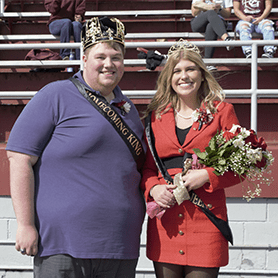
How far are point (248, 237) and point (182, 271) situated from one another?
171 cm

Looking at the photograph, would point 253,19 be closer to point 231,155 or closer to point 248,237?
point 248,237

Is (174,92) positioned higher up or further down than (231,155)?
higher up

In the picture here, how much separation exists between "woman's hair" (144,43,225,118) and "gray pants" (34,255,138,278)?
988mm

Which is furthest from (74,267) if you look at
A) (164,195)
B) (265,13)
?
(265,13)

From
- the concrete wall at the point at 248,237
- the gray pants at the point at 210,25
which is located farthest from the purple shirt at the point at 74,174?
the gray pants at the point at 210,25

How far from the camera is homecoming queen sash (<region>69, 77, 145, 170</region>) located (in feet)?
7.18

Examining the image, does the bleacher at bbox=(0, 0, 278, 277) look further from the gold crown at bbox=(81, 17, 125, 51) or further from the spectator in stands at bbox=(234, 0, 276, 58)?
the gold crown at bbox=(81, 17, 125, 51)

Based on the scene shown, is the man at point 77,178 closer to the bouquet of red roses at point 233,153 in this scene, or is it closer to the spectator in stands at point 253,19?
the bouquet of red roses at point 233,153

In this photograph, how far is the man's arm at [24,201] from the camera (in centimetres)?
205

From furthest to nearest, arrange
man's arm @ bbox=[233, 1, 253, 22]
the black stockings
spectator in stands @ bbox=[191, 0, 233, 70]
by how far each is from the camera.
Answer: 1. man's arm @ bbox=[233, 1, 253, 22]
2. spectator in stands @ bbox=[191, 0, 233, 70]
3. the black stockings

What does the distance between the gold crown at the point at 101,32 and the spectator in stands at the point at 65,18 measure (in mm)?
4256

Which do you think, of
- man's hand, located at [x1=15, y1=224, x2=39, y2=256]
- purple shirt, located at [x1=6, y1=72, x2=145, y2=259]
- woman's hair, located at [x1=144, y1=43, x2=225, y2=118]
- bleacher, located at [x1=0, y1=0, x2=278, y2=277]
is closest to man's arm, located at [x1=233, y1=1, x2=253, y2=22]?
bleacher, located at [x1=0, y1=0, x2=278, y2=277]

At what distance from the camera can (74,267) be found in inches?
82.1

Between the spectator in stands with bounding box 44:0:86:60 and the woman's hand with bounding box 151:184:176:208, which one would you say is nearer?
the woman's hand with bounding box 151:184:176:208
